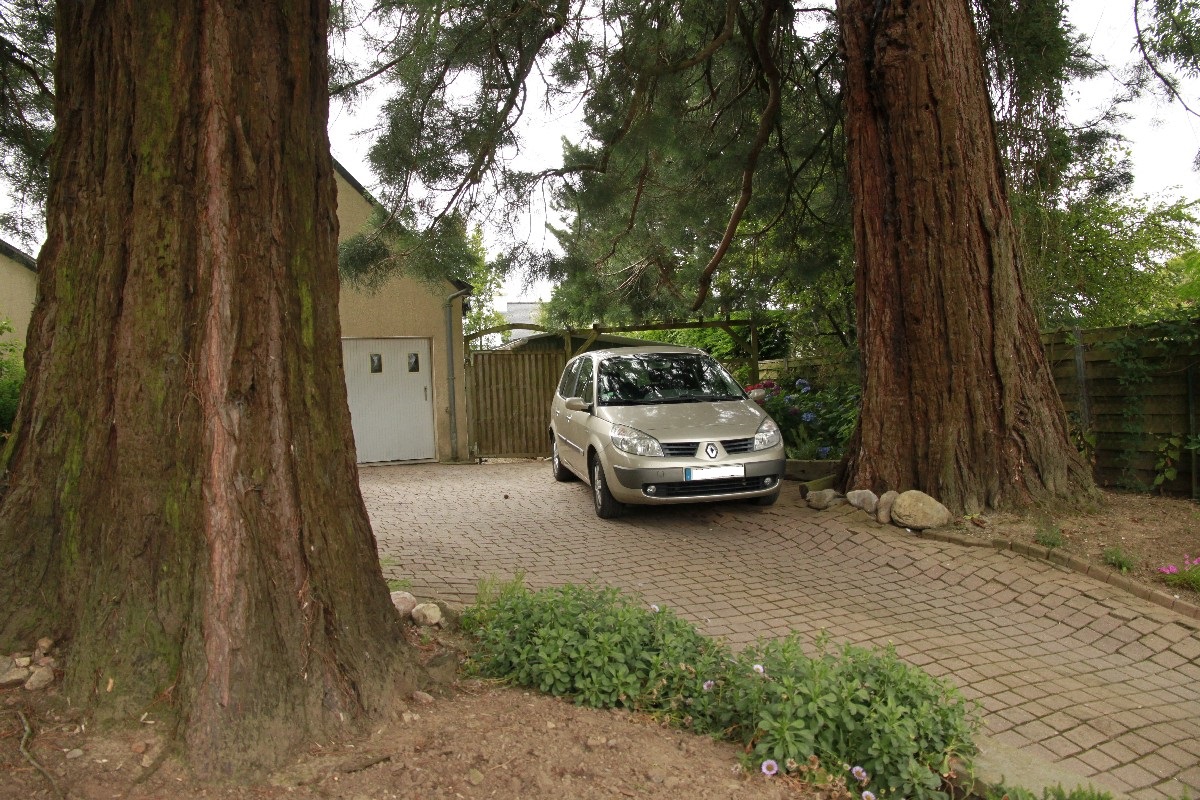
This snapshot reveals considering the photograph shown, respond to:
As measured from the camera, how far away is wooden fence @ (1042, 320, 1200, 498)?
7168 millimetres

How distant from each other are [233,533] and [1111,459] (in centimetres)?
787

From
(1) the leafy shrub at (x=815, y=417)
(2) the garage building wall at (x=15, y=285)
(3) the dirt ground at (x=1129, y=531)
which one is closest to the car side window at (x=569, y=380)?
(1) the leafy shrub at (x=815, y=417)

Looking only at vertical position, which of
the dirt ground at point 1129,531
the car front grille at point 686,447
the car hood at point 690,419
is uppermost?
the car hood at point 690,419

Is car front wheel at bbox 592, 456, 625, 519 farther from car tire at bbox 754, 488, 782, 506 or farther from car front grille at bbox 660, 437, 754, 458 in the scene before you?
car tire at bbox 754, 488, 782, 506

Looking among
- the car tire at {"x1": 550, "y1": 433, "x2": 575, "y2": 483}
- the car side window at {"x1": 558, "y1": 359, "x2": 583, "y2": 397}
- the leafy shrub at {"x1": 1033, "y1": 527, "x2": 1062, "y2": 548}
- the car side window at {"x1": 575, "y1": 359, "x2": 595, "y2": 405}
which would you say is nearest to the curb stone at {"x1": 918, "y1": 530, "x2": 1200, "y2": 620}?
the leafy shrub at {"x1": 1033, "y1": 527, "x2": 1062, "y2": 548}

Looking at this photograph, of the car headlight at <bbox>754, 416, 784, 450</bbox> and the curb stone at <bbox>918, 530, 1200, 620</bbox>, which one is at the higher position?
the car headlight at <bbox>754, 416, 784, 450</bbox>

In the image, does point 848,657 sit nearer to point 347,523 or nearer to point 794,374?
point 347,523

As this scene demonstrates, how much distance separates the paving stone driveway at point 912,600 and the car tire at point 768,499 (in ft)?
0.45

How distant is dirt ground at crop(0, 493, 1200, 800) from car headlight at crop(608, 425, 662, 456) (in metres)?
4.31

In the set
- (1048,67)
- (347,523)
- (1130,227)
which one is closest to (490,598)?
(347,523)

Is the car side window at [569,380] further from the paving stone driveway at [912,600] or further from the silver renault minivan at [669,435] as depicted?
the paving stone driveway at [912,600]

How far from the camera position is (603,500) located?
8.20 meters

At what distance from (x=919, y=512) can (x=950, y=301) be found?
1.81 meters

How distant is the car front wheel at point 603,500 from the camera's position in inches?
320
